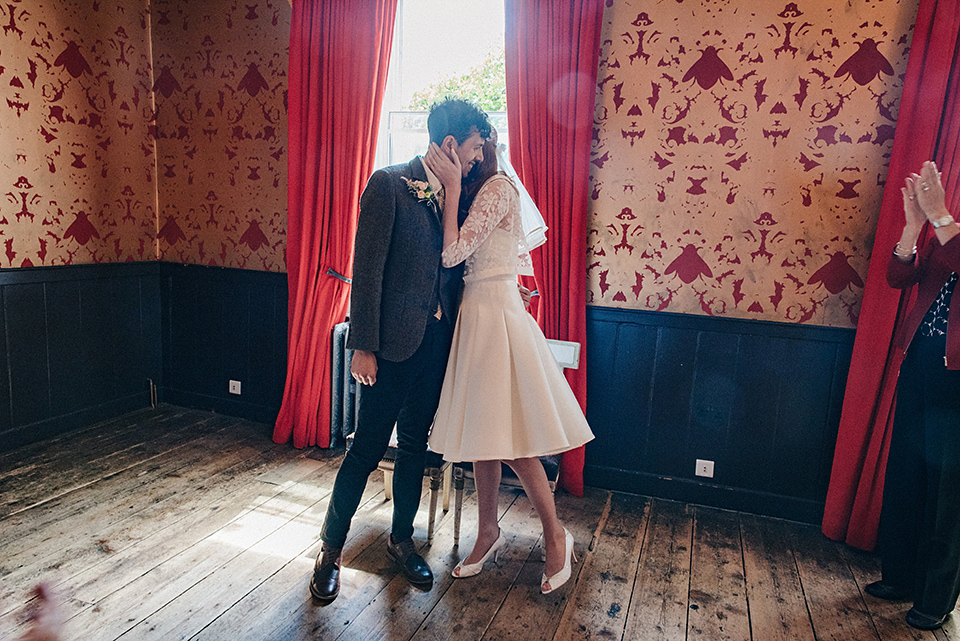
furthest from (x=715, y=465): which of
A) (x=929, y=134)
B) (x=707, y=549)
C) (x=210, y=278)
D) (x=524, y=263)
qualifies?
(x=210, y=278)

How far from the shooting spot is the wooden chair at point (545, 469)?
2502 millimetres

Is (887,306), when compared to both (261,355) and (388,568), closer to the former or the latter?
(388,568)

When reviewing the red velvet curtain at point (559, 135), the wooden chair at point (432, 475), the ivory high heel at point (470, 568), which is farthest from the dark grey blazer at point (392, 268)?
the red velvet curtain at point (559, 135)

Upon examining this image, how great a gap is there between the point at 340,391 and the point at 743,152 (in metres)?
2.22

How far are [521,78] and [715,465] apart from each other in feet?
6.96

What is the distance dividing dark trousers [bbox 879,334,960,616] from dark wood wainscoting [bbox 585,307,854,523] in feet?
1.87

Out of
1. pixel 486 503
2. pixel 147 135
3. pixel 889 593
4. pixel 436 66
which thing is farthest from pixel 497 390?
pixel 147 135

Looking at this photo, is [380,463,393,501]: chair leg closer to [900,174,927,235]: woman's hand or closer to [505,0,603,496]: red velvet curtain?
[505,0,603,496]: red velvet curtain

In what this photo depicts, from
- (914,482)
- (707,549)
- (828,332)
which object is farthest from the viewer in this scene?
(828,332)

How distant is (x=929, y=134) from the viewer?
2.49 metres

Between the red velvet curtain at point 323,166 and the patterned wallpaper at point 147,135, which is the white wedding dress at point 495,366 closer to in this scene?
the red velvet curtain at point 323,166

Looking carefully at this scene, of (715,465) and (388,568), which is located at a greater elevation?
(715,465)

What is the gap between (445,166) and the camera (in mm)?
2045

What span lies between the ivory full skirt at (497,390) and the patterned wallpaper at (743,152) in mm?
1112
